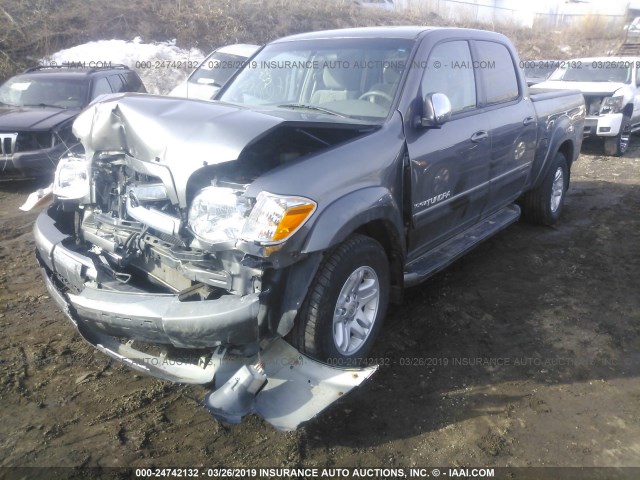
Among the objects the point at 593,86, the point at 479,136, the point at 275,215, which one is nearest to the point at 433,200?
the point at 479,136

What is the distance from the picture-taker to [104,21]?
51.1 feet

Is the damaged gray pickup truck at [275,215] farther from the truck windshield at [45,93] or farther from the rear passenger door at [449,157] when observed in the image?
the truck windshield at [45,93]

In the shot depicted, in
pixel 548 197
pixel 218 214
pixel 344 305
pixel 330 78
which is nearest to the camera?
pixel 218 214

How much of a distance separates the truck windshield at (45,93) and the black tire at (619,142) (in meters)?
9.23

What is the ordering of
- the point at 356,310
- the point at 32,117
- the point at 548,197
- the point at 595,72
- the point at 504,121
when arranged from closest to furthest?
Answer: the point at 356,310, the point at 504,121, the point at 548,197, the point at 32,117, the point at 595,72

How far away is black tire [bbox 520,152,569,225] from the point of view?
5.52 m

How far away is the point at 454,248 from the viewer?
13.0 ft

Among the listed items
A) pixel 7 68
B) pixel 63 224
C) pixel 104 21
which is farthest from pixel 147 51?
pixel 63 224

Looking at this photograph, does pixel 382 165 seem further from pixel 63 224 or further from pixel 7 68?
pixel 7 68

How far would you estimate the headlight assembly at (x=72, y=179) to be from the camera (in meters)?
3.20

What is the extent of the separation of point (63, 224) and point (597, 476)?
3.35 metres

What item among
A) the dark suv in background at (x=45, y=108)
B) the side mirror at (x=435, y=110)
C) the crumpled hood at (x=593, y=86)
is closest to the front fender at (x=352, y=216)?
the side mirror at (x=435, y=110)

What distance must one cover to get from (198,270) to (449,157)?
77.0 inches

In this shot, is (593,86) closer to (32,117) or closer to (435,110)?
(435,110)
